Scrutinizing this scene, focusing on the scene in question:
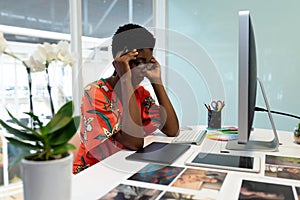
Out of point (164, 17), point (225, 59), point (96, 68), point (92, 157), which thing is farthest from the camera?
point (164, 17)

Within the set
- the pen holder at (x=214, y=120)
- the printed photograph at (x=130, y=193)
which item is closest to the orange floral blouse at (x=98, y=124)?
the printed photograph at (x=130, y=193)

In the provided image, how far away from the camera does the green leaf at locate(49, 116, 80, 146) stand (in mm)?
537

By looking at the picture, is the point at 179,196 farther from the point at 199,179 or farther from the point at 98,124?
the point at 98,124

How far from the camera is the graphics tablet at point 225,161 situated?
0.90 metres

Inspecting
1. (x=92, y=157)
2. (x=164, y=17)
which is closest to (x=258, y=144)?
(x=92, y=157)

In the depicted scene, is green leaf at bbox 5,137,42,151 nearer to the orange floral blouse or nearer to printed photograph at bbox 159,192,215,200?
printed photograph at bbox 159,192,215,200

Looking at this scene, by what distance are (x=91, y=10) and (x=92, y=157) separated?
1.66 m

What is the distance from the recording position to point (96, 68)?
161cm

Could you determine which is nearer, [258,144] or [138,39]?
[258,144]

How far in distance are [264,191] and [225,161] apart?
0.86 ft

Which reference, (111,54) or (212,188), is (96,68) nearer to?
(111,54)

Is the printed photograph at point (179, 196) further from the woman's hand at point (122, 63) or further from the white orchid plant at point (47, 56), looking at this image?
the woman's hand at point (122, 63)

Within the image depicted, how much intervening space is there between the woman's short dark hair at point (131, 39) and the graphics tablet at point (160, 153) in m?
0.46

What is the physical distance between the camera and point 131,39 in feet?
4.49
